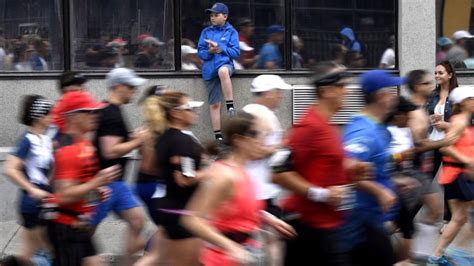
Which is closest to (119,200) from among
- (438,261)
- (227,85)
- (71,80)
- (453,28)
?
(71,80)

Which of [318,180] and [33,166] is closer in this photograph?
[318,180]

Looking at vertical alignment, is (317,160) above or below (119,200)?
above

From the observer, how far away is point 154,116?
25.8 feet

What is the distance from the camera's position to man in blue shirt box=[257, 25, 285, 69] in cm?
1295

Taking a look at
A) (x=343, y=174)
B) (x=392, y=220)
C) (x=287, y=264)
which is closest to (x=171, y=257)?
(x=287, y=264)

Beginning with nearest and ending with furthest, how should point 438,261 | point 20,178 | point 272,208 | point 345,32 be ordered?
point 20,178, point 272,208, point 438,261, point 345,32

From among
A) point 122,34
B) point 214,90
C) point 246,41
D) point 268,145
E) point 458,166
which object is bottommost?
point 458,166

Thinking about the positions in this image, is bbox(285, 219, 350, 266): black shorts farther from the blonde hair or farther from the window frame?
the window frame

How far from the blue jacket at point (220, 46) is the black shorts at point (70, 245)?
18.2 ft

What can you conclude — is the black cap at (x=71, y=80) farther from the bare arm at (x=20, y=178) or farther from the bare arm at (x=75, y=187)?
the bare arm at (x=75, y=187)

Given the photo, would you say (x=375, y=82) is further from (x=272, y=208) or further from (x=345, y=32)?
(x=345, y=32)

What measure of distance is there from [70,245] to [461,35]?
7.46 m

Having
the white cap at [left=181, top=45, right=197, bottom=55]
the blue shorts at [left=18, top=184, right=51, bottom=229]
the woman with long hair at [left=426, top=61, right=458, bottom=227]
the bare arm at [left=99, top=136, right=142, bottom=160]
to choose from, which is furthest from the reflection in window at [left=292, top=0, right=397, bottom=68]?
the blue shorts at [left=18, top=184, right=51, bottom=229]

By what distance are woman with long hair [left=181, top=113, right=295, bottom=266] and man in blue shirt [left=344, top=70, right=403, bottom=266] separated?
950 mm
